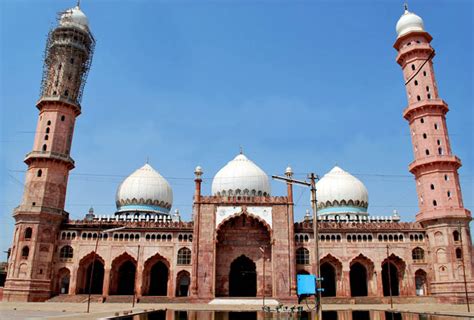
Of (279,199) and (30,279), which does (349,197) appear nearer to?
(279,199)

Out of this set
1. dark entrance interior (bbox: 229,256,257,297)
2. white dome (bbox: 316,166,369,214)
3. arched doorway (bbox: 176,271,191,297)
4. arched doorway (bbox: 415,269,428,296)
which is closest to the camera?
arched doorway (bbox: 415,269,428,296)

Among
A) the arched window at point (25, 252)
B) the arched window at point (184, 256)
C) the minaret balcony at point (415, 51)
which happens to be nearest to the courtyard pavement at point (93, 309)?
the arched window at point (184, 256)

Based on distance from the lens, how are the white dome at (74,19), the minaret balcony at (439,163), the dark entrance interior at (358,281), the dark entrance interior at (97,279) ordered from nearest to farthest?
the minaret balcony at (439,163) → the dark entrance interior at (97,279) → the white dome at (74,19) → the dark entrance interior at (358,281)

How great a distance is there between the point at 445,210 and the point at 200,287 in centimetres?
2382

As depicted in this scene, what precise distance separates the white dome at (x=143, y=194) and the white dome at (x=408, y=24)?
32.1 metres

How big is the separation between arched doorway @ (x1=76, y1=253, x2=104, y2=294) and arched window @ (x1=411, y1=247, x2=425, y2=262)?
30.9 m

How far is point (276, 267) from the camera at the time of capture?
37.8 m

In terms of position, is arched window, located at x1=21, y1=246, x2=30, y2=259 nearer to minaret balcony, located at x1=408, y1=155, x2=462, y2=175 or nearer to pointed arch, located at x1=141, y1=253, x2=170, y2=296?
pointed arch, located at x1=141, y1=253, x2=170, y2=296

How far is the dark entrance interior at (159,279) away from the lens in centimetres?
4288

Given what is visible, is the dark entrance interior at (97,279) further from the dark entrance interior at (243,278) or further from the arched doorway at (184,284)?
the dark entrance interior at (243,278)

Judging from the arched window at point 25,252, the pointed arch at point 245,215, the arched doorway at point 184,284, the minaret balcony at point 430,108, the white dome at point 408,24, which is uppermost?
the white dome at point 408,24

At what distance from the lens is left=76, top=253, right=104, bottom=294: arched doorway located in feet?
128

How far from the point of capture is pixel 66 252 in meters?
39.3

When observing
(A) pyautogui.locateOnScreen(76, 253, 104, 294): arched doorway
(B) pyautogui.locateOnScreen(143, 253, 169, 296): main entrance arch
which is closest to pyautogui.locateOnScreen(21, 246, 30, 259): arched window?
(A) pyautogui.locateOnScreen(76, 253, 104, 294): arched doorway
